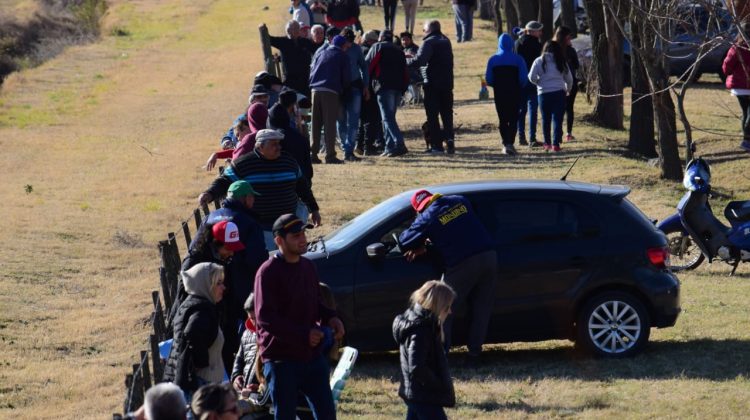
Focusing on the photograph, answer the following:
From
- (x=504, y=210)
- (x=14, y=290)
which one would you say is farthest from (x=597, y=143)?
(x=504, y=210)

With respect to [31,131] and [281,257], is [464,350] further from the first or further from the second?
[31,131]

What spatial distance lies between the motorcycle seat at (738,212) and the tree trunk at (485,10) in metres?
34.2

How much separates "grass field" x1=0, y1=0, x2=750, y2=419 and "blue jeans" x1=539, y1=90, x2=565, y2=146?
43 cm

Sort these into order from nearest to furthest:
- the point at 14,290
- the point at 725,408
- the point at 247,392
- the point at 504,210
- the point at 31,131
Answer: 1. the point at 247,392
2. the point at 725,408
3. the point at 504,210
4. the point at 14,290
5. the point at 31,131

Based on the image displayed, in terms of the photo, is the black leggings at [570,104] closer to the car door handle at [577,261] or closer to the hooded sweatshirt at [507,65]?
the hooded sweatshirt at [507,65]

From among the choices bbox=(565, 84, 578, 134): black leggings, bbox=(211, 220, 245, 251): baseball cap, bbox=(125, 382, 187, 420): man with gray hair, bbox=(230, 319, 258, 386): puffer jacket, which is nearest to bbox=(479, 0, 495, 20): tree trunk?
bbox=(565, 84, 578, 134): black leggings

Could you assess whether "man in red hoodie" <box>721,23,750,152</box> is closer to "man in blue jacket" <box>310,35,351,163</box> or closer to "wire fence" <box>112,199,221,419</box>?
"man in blue jacket" <box>310,35,351,163</box>

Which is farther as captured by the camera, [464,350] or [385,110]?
[385,110]

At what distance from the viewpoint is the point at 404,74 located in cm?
2012

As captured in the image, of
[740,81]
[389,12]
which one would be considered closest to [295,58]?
[740,81]

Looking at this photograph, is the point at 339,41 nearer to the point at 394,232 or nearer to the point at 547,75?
the point at 547,75

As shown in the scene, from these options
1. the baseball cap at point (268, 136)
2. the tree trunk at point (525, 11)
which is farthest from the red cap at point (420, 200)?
the tree trunk at point (525, 11)

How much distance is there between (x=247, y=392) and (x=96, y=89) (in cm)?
3142

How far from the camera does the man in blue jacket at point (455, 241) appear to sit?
952 cm
